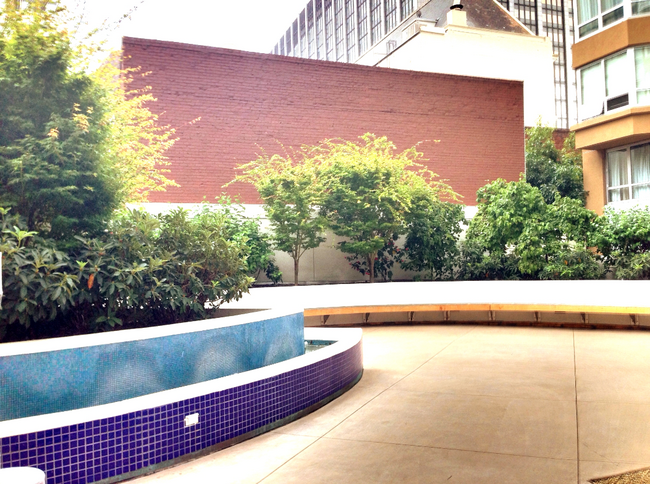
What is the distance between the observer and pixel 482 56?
2895 centimetres

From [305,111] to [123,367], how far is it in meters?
15.6

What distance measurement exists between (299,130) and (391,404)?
1422 cm

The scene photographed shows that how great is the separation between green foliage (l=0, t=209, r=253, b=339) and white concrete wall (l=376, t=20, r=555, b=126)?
2312 cm

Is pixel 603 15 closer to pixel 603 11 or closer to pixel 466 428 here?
pixel 603 11

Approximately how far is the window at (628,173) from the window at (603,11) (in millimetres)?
3500

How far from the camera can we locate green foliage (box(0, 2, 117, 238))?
4945 mm

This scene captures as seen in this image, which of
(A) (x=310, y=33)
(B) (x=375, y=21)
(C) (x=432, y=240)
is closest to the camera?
(C) (x=432, y=240)

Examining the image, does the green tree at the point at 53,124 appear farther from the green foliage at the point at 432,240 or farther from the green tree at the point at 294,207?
the green foliage at the point at 432,240

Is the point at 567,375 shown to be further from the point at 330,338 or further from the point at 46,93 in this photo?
the point at 46,93

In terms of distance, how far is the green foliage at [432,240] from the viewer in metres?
14.5

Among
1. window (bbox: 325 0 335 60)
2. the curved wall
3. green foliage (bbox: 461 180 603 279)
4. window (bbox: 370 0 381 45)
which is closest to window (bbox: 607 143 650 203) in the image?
green foliage (bbox: 461 180 603 279)

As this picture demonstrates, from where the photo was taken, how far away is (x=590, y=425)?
15.7 ft

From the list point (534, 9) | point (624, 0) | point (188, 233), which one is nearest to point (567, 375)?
point (188, 233)

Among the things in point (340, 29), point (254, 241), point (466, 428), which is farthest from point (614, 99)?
point (340, 29)
